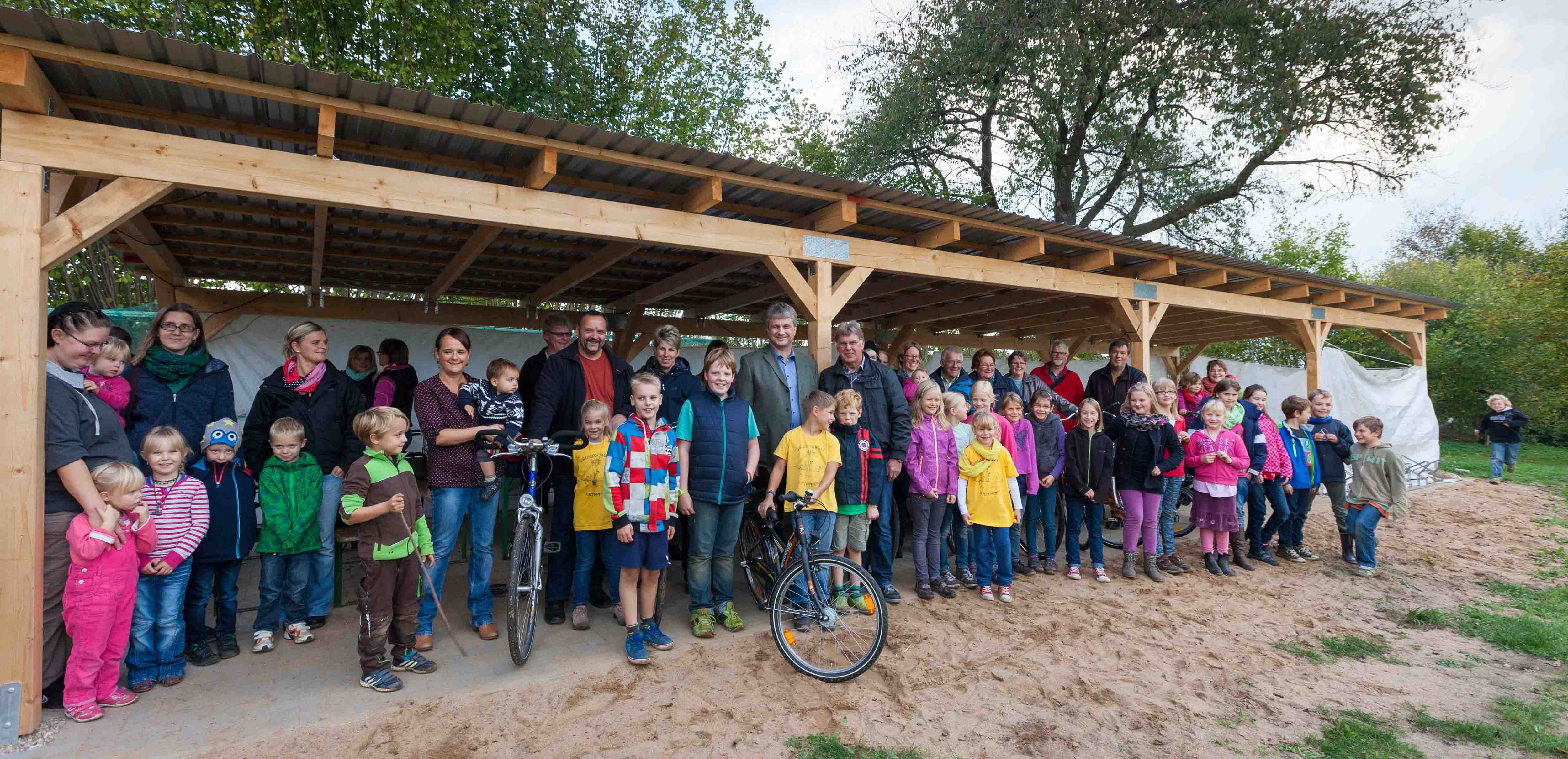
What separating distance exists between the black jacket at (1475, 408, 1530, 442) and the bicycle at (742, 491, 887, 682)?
13.4 metres

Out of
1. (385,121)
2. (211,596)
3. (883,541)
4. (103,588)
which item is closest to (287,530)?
(211,596)

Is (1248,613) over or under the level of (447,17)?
under

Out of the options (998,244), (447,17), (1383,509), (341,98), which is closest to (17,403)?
(341,98)

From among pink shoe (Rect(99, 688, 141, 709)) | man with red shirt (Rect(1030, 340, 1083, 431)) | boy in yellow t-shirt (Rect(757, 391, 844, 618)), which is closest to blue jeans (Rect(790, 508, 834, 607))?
boy in yellow t-shirt (Rect(757, 391, 844, 618))

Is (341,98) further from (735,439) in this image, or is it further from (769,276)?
(769,276)

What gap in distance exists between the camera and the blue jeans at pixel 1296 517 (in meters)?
5.83

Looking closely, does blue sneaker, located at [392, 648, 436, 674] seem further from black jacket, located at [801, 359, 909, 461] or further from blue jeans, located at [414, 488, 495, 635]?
black jacket, located at [801, 359, 909, 461]

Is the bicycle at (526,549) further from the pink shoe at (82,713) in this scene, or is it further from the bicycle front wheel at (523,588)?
the pink shoe at (82,713)

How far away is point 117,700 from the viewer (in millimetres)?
2865

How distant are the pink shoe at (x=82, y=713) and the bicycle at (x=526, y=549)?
5.13 feet

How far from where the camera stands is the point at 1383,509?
554 cm

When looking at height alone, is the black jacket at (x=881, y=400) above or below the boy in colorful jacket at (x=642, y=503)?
above

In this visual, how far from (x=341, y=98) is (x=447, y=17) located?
31.5ft

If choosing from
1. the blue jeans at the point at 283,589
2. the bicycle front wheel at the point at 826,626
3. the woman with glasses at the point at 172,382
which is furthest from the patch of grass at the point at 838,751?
the woman with glasses at the point at 172,382
